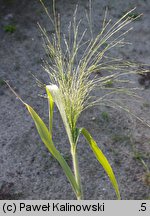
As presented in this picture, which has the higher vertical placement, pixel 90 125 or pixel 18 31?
pixel 18 31

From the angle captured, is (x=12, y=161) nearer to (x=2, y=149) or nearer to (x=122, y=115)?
(x=2, y=149)

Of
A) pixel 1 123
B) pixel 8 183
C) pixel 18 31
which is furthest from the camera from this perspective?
pixel 18 31

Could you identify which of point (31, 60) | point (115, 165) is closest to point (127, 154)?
point (115, 165)

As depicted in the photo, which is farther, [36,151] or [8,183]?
[36,151]
